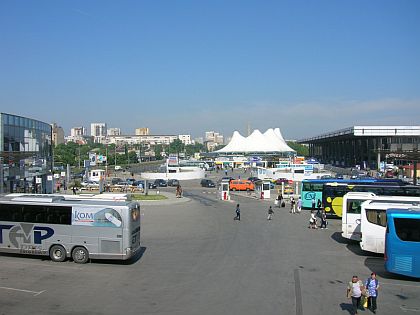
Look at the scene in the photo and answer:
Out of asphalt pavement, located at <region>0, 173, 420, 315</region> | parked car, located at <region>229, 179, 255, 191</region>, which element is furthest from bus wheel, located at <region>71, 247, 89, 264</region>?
parked car, located at <region>229, 179, 255, 191</region>

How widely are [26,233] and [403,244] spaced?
12.9 metres

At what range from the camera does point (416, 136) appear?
94.1 metres

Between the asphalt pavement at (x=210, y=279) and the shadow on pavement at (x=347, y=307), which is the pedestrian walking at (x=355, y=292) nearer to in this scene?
the shadow on pavement at (x=347, y=307)

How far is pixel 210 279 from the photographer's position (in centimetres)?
1431

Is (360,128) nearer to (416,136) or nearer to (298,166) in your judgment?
(416,136)

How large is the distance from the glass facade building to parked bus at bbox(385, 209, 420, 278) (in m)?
21.4

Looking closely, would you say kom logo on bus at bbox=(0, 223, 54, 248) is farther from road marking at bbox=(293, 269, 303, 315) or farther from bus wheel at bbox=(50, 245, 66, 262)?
road marking at bbox=(293, 269, 303, 315)

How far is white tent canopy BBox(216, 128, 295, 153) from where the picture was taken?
449 ft

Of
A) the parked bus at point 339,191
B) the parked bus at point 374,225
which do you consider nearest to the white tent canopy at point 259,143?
the parked bus at point 339,191

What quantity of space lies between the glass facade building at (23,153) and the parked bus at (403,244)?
21.4 m

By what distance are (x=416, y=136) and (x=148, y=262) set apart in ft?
294

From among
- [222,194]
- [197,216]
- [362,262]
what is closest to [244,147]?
[222,194]

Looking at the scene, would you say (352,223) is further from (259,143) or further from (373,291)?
(259,143)

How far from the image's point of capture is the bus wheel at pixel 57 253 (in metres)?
16.3
